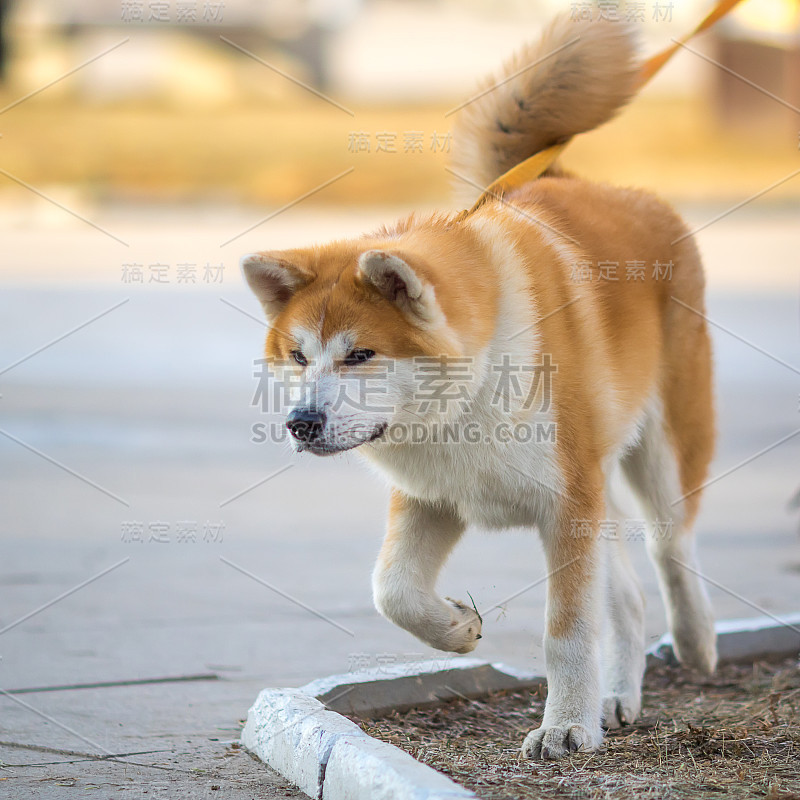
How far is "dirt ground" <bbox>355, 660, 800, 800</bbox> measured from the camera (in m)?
3.04

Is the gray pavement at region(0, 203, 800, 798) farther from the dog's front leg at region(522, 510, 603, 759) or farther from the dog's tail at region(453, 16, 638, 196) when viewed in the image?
the dog's tail at region(453, 16, 638, 196)

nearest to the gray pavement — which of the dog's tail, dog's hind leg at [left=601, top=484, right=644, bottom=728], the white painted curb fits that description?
the white painted curb

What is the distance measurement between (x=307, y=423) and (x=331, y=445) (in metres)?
0.10

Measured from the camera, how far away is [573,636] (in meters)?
3.57

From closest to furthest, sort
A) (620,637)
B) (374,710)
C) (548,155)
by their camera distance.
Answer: (374,710)
(620,637)
(548,155)

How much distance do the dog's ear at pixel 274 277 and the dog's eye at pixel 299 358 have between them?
23 centimetres

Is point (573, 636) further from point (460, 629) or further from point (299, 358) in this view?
point (299, 358)

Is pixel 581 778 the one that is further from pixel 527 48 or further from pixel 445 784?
pixel 527 48

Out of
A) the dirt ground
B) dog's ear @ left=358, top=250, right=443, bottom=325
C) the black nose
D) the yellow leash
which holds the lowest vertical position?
the dirt ground

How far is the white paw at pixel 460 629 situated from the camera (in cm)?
373

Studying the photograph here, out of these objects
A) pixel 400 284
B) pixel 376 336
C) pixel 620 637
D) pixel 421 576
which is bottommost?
pixel 620 637

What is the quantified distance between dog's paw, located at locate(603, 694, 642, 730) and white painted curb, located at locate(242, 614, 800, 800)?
367 millimetres

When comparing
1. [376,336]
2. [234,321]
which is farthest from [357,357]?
[234,321]

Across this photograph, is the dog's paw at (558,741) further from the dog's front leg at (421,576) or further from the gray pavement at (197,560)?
the gray pavement at (197,560)
